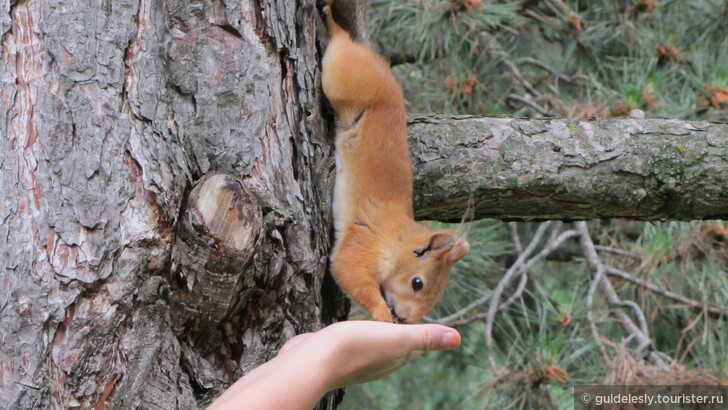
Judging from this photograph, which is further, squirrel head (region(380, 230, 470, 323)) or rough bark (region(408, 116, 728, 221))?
squirrel head (region(380, 230, 470, 323))

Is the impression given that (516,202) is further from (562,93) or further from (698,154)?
(562,93)

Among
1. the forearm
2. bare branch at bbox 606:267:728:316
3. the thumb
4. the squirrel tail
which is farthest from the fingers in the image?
bare branch at bbox 606:267:728:316

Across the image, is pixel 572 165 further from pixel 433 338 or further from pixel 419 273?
pixel 433 338

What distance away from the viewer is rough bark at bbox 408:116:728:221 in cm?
160

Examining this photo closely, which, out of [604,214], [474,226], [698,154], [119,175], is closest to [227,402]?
[119,175]

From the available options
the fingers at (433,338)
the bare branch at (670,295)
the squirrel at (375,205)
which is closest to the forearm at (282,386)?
the fingers at (433,338)

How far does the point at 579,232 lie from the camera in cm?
266

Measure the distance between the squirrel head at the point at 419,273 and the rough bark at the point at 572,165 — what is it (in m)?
0.13

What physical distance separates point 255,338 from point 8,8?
0.62 meters

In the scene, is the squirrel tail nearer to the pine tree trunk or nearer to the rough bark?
the rough bark

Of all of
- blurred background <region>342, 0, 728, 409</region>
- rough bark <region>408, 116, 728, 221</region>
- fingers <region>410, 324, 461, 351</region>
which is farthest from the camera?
blurred background <region>342, 0, 728, 409</region>

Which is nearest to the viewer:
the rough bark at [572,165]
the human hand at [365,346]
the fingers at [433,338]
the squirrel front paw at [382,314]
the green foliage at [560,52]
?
the human hand at [365,346]

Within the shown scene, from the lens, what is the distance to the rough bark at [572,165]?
5.24 ft

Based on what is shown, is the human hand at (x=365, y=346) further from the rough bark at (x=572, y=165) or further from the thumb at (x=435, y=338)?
the rough bark at (x=572, y=165)
